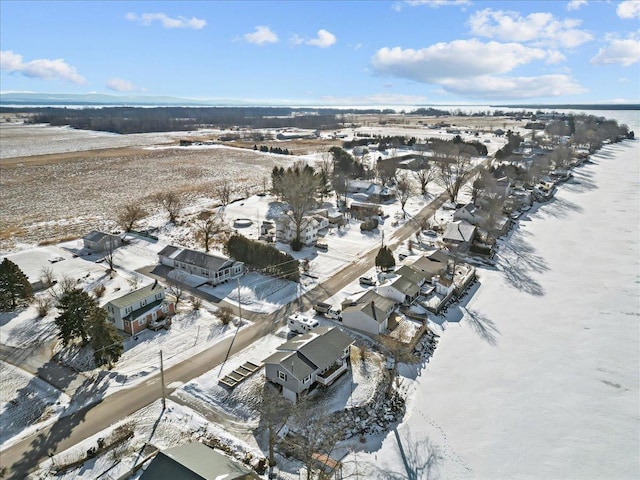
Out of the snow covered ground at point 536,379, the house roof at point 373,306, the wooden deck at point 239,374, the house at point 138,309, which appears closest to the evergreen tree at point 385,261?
the house roof at point 373,306

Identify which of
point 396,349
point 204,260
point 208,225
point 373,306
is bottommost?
point 373,306

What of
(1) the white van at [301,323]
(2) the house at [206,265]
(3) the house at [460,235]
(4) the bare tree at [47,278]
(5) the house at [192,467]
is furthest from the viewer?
(3) the house at [460,235]

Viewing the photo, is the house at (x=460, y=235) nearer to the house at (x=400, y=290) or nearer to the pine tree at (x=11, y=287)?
the house at (x=400, y=290)

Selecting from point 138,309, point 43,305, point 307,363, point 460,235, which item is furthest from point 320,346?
point 460,235

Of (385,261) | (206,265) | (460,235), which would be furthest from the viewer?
(460,235)

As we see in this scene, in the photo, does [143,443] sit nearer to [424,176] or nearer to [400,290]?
[400,290]

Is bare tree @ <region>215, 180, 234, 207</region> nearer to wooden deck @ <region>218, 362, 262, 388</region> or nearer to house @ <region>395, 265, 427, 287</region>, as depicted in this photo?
house @ <region>395, 265, 427, 287</region>

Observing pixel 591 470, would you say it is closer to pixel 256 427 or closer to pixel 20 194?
pixel 256 427
